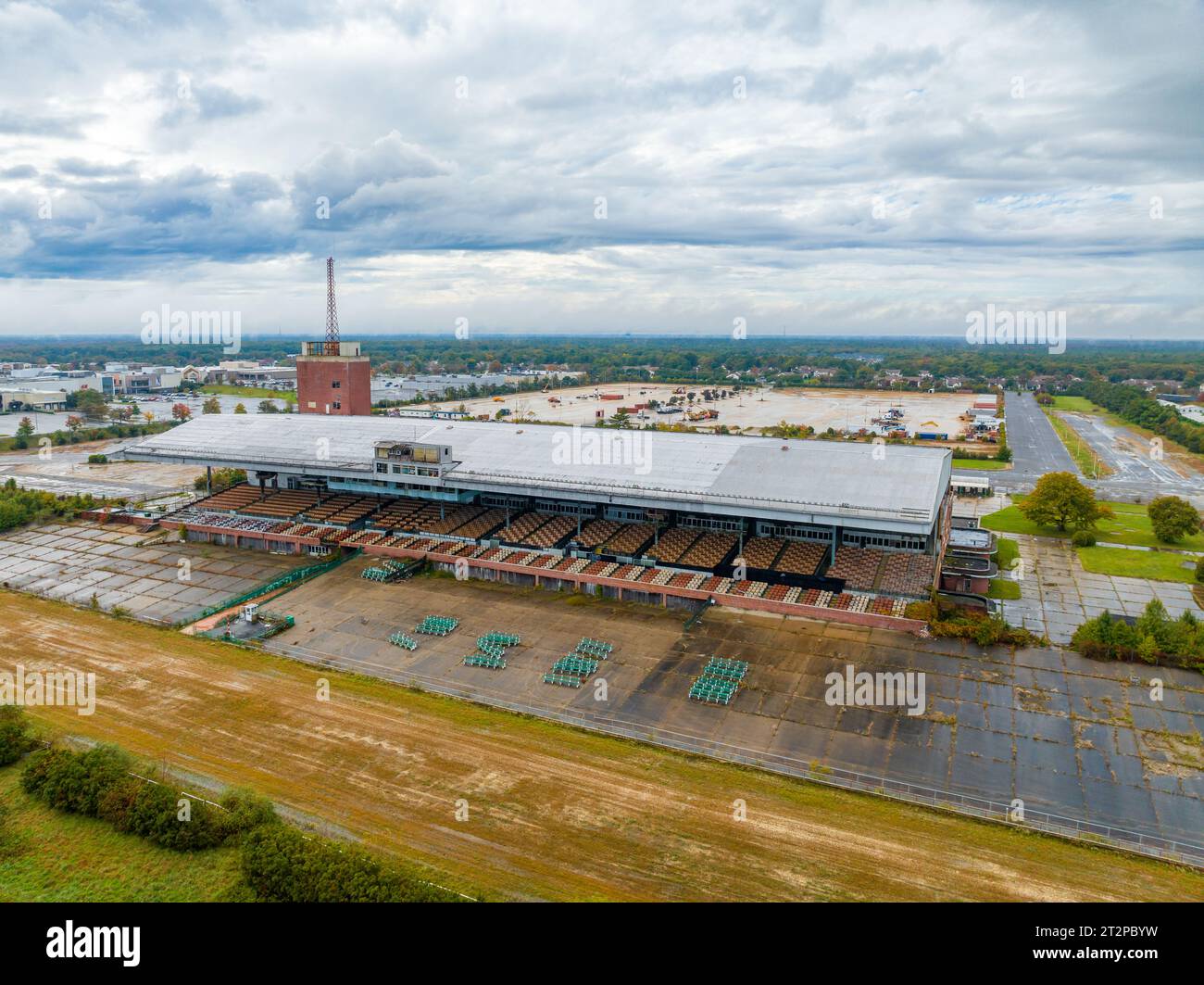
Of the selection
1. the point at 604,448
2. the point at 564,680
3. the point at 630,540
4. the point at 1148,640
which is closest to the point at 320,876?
the point at 564,680

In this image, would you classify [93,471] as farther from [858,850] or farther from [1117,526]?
[1117,526]

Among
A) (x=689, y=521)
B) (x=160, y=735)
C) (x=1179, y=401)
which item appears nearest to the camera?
(x=160, y=735)

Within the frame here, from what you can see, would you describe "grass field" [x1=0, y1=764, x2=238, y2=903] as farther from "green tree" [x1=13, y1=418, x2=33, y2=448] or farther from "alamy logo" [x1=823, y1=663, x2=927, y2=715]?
"green tree" [x1=13, y1=418, x2=33, y2=448]

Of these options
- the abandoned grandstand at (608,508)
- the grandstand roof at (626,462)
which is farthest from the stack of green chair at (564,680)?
the grandstand roof at (626,462)

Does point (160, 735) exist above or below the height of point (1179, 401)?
below

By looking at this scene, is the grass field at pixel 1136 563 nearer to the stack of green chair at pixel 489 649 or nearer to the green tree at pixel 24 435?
the stack of green chair at pixel 489 649

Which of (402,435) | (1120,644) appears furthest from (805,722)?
(402,435)
